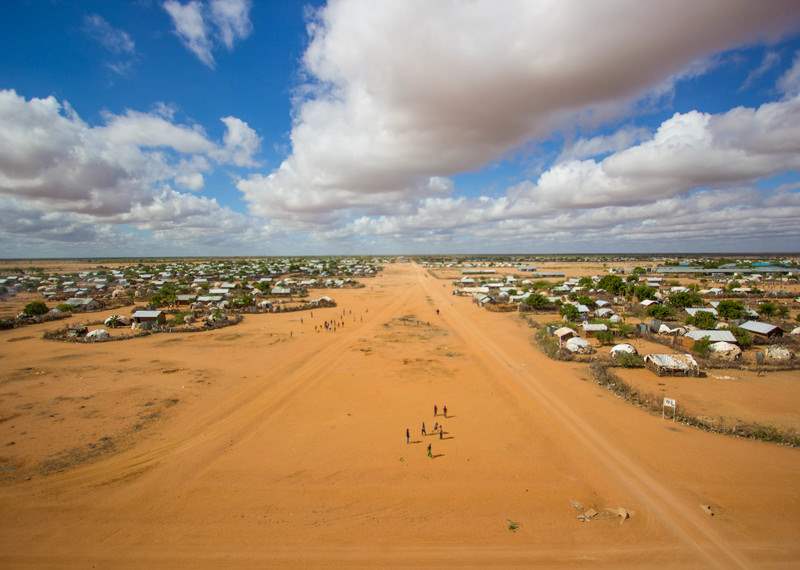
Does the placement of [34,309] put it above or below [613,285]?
above

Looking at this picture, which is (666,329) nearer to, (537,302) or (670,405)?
Result: (537,302)

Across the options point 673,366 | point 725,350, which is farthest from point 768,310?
point 673,366

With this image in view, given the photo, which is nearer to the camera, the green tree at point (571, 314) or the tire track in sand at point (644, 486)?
the tire track in sand at point (644, 486)

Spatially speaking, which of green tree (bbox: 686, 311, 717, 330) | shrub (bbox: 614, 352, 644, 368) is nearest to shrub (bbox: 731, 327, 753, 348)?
green tree (bbox: 686, 311, 717, 330)

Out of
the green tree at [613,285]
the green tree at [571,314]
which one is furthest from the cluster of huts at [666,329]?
the green tree at [613,285]

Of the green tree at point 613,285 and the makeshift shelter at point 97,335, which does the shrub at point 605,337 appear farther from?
the makeshift shelter at point 97,335

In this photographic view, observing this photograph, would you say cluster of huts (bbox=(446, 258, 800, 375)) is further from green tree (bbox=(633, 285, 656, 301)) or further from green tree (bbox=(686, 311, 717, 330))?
green tree (bbox=(633, 285, 656, 301))

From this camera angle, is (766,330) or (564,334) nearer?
(766,330)

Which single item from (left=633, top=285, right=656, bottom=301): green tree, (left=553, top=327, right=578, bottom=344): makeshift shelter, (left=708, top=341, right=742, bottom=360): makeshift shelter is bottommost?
(left=708, top=341, right=742, bottom=360): makeshift shelter

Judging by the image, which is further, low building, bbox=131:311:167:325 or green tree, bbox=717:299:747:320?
low building, bbox=131:311:167:325
